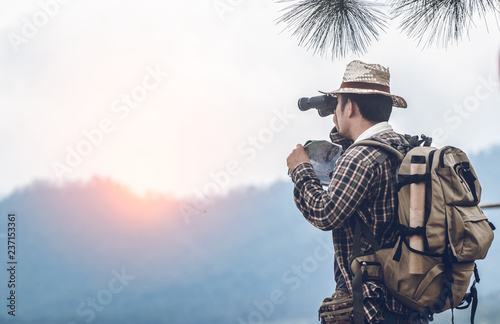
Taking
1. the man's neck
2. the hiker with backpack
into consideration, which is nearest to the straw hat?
the man's neck

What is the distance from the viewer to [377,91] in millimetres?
2215

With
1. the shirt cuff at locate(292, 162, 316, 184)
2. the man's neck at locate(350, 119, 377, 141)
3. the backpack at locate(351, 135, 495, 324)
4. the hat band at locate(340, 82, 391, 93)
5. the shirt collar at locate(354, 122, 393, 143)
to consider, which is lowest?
the backpack at locate(351, 135, 495, 324)

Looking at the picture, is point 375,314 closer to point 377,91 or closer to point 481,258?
point 481,258

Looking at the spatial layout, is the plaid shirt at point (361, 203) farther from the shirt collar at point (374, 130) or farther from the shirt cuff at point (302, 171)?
the shirt collar at point (374, 130)

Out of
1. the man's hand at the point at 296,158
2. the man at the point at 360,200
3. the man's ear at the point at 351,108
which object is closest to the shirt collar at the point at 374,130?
the man at the point at 360,200

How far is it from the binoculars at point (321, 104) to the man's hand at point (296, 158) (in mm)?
316

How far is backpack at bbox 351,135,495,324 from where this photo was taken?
190cm

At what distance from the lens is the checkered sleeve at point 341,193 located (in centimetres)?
196

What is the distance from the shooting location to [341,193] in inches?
77.2

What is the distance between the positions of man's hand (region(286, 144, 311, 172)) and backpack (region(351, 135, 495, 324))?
0.87 feet

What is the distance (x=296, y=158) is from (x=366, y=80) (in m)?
0.45

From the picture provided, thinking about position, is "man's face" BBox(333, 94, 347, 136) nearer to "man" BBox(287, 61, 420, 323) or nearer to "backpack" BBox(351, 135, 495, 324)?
"man" BBox(287, 61, 420, 323)

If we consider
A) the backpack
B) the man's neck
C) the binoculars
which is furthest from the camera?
the binoculars

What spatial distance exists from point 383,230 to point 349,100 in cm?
54
